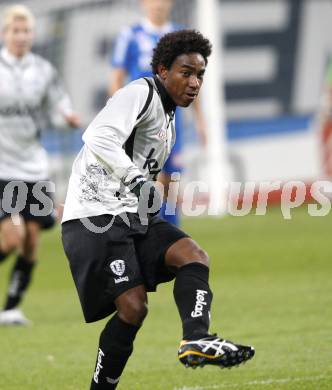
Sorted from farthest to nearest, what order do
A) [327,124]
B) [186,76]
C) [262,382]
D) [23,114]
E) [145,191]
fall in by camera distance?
[327,124], [23,114], [262,382], [186,76], [145,191]

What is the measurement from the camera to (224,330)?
358 inches

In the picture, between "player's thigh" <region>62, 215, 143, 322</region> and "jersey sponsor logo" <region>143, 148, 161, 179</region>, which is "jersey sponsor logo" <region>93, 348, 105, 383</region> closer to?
"player's thigh" <region>62, 215, 143, 322</region>

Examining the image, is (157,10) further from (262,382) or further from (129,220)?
(129,220)

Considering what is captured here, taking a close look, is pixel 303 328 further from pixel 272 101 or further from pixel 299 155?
pixel 272 101

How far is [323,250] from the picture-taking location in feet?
51.5

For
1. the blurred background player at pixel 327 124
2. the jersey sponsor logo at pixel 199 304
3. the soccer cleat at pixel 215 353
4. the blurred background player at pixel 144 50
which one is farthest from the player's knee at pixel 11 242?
the blurred background player at pixel 327 124

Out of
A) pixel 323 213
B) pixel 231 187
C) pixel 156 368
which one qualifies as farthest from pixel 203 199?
pixel 156 368

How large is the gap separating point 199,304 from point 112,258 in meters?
0.53

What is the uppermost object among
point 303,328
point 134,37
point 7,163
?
point 134,37

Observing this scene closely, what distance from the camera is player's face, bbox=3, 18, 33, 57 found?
1054cm

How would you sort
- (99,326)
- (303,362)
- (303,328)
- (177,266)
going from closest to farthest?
1. (177,266)
2. (303,362)
3. (303,328)
4. (99,326)

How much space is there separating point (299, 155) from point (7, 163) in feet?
42.9

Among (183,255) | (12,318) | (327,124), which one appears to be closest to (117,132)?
(183,255)

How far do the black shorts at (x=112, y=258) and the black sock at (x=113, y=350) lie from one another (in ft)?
0.44
